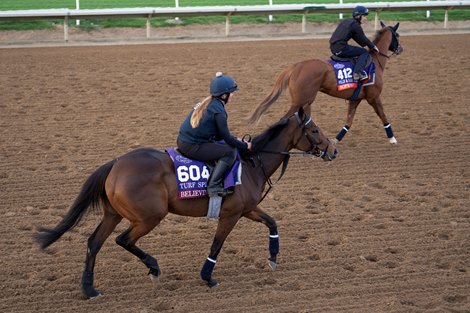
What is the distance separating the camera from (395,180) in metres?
11.1

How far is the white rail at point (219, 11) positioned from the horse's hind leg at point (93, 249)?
1375 cm

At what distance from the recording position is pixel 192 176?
760cm

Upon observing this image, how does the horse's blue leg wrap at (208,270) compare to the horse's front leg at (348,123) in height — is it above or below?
below

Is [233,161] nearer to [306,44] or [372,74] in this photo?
[372,74]

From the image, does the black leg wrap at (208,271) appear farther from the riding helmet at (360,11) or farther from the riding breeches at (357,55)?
the riding helmet at (360,11)

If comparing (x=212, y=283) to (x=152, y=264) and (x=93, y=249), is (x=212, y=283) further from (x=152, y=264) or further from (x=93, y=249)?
(x=93, y=249)

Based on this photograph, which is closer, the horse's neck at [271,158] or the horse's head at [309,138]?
the horse's neck at [271,158]

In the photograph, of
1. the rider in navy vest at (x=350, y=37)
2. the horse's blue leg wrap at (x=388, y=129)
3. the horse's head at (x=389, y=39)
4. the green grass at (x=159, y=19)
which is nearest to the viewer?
the rider in navy vest at (x=350, y=37)

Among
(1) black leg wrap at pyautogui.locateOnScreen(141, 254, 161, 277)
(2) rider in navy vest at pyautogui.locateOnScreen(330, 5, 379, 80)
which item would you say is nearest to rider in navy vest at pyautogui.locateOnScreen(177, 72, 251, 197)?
(1) black leg wrap at pyautogui.locateOnScreen(141, 254, 161, 277)

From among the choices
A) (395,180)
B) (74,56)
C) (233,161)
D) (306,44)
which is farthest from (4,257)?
(306,44)

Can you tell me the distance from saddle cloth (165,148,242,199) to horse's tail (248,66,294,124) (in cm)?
438

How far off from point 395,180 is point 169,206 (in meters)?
4.57

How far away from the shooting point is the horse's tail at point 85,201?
24.4ft

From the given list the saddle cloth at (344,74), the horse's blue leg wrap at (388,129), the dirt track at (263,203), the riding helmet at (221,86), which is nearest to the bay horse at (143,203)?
the dirt track at (263,203)
